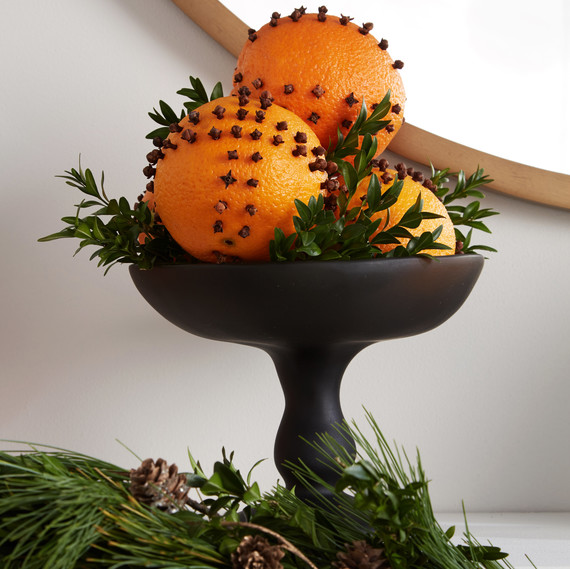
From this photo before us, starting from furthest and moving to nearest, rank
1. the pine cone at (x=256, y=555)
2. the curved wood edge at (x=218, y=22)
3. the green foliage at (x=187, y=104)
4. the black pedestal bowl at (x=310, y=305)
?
the curved wood edge at (x=218, y=22)
the green foliage at (x=187, y=104)
the black pedestal bowl at (x=310, y=305)
the pine cone at (x=256, y=555)

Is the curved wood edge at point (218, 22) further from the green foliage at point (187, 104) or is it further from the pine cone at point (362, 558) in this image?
the pine cone at point (362, 558)

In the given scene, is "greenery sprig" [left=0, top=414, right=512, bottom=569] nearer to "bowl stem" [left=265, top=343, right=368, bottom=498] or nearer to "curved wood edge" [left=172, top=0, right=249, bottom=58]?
"bowl stem" [left=265, top=343, right=368, bottom=498]

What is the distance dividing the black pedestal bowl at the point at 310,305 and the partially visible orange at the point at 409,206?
27 mm

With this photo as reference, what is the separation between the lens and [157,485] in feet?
1.06

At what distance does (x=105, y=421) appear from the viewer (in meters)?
0.72

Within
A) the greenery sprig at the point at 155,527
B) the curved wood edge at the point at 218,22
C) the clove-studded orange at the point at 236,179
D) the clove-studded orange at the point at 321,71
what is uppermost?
the curved wood edge at the point at 218,22

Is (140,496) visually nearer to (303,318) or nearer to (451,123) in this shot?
(303,318)

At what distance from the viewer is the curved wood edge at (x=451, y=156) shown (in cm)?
68

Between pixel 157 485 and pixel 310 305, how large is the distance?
14 cm

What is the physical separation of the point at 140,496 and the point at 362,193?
0.25m

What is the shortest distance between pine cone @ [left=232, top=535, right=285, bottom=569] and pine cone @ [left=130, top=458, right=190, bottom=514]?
5cm

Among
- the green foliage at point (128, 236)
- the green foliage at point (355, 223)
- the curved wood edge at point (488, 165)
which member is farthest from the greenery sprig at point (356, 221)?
the curved wood edge at point (488, 165)

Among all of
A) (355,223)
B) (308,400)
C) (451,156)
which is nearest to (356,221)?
(355,223)

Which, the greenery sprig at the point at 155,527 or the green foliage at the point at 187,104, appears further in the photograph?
the green foliage at the point at 187,104
